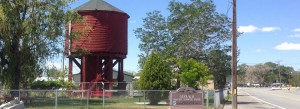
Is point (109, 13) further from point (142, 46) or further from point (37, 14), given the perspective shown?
point (37, 14)

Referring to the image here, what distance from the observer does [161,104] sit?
32.9 metres

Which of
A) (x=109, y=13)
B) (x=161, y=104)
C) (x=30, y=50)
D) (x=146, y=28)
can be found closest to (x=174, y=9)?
(x=146, y=28)

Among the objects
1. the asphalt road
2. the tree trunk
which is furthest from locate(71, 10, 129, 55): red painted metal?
the asphalt road

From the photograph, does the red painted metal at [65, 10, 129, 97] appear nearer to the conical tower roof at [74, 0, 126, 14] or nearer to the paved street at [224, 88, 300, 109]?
the conical tower roof at [74, 0, 126, 14]

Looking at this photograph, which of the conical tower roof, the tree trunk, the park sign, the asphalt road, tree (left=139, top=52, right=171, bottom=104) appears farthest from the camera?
the conical tower roof

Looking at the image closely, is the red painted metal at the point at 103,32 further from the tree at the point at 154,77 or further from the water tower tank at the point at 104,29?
the tree at the point at 154,77

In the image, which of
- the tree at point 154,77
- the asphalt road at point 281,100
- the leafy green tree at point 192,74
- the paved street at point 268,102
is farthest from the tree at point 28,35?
the asphalt road at point 281,100

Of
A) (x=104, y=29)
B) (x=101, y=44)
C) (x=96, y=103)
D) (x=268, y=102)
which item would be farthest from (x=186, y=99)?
(x=268, y=102)

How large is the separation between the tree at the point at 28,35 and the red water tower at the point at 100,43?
8.60 metres

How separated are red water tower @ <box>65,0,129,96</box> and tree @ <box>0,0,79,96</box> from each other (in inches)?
339

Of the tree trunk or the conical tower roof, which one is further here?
the conical tower roof

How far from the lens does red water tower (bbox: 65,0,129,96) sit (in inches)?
1655

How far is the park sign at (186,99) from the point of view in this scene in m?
21.8

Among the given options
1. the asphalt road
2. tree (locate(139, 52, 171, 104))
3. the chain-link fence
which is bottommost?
the asphalt road
